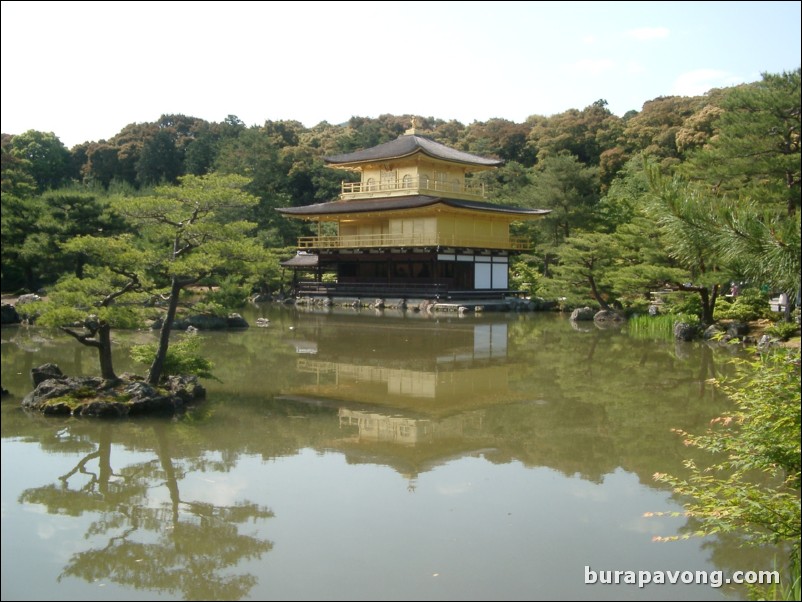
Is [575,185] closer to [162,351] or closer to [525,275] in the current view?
[525,275]

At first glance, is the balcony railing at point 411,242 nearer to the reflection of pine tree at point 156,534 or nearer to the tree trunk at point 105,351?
the tree trunk at point 105,351

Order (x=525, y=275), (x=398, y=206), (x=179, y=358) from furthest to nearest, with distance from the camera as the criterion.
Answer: (x=525, y=275) < (x=398, y=206) < (x=179, y=358)

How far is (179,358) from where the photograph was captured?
9.18 m

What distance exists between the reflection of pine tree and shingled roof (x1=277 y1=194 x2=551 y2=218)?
22505mm

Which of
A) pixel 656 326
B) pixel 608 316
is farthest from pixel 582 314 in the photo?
pixel 656 326

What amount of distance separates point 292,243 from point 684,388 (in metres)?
30.3

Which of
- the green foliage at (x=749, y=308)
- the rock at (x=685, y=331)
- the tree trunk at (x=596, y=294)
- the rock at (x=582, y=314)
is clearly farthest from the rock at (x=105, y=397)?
the tree trunk at (x=596, y=294)

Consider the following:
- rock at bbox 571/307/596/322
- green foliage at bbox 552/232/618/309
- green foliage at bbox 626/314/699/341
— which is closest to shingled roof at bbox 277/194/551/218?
green foliage at bbox 552/232/618/309

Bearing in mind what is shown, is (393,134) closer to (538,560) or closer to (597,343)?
(597,343)

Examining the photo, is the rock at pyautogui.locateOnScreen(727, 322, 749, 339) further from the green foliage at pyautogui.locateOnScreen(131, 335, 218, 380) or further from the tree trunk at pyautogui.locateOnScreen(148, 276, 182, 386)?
the tree trunk at pyautogui.locateOnScreen(148, 276, 182, 386)

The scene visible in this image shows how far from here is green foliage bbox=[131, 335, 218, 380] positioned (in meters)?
9.09

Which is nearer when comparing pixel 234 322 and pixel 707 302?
pixel 707 302

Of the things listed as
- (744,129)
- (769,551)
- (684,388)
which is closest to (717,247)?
(769,551)

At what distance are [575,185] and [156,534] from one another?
28.2m
